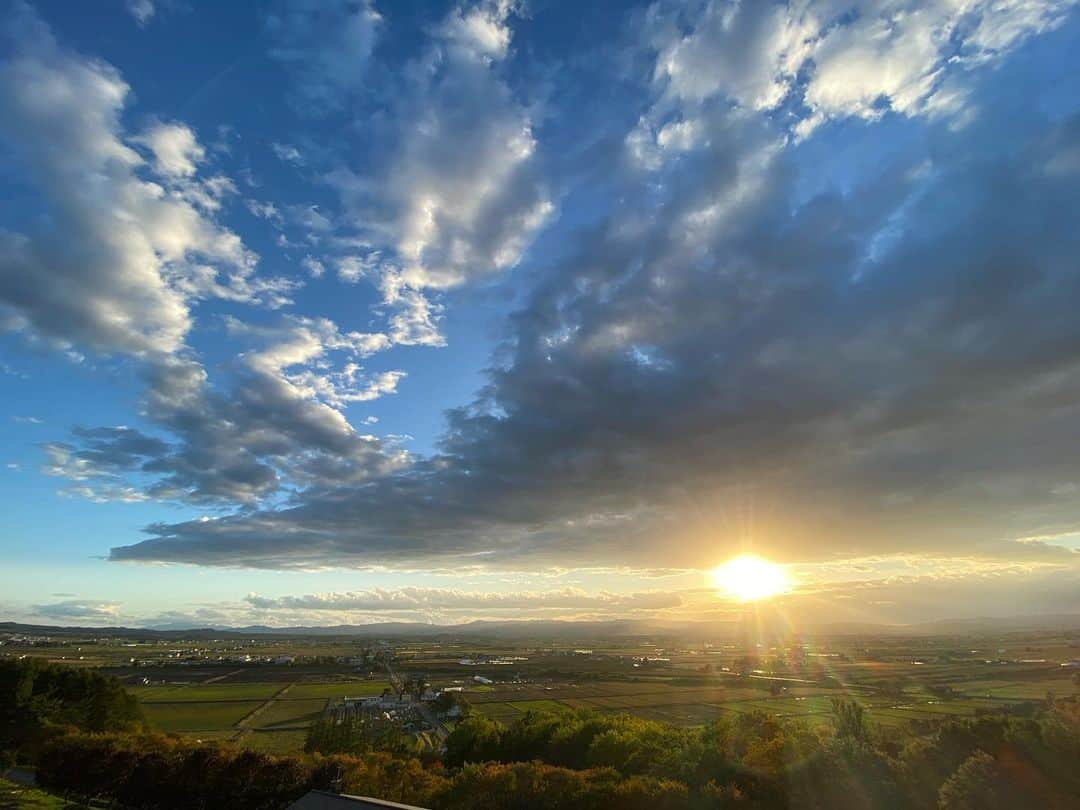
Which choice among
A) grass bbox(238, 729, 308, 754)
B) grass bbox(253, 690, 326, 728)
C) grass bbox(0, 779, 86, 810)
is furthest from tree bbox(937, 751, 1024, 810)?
grass bbox(253, 690, 326, 728)

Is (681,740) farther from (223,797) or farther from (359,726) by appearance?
(359,726)

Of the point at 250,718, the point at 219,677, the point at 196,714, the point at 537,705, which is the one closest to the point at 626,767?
the point at 537,705

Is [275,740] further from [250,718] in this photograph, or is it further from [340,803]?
[340,803]

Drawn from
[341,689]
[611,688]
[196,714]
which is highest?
[196,714]

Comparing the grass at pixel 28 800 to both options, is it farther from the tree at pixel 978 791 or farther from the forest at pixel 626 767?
the tree at pixel 978 791

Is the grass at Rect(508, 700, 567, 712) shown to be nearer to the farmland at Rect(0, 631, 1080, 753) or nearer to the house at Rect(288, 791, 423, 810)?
the farmland at Rect(0, 631, 1080, 753)

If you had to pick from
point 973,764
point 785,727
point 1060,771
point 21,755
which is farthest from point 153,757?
point 1060,771

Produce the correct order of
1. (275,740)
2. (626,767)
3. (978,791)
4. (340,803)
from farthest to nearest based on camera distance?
(275,740) → (626,767) → (978,791) → (340,803)
